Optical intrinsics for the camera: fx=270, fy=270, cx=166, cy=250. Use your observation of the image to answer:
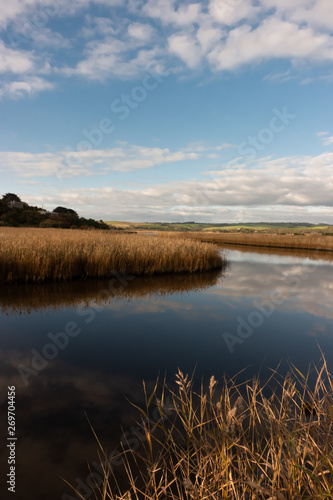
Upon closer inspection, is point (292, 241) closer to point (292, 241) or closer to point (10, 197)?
point (292, 241)

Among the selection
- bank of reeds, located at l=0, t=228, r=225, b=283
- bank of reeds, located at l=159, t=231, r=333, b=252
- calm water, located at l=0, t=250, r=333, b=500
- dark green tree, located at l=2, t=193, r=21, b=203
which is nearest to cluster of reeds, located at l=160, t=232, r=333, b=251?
bank of reeds, located at l=159, t=231, r=333, b=252

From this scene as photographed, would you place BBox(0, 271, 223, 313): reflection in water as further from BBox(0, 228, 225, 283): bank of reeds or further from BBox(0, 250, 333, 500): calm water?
BBox(0, 228, 225, 283): bank of reeds

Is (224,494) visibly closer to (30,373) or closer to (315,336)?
(30,373)

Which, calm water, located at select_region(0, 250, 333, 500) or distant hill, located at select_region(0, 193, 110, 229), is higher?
distant hill, located at select_region(0, 193, 110, 229)

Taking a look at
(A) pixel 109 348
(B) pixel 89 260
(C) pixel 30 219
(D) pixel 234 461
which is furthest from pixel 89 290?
(C) pixel 30 219

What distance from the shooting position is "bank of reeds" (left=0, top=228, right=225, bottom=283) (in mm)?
10594

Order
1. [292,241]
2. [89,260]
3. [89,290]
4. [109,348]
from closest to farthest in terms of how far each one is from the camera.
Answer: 1. [109,348]
2. [89,290]
3. [89,260]
4. [292,241]

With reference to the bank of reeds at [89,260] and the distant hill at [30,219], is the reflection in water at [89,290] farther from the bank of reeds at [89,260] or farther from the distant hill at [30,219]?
the distant hill at [30,219]

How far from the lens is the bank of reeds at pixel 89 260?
1059 centimetres

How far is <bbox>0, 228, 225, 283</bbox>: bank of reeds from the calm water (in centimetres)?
93

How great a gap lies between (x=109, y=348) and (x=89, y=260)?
732 centimetres

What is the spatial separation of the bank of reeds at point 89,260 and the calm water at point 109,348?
929 millimetres

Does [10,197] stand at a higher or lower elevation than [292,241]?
higher

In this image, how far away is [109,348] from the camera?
5.40 m
